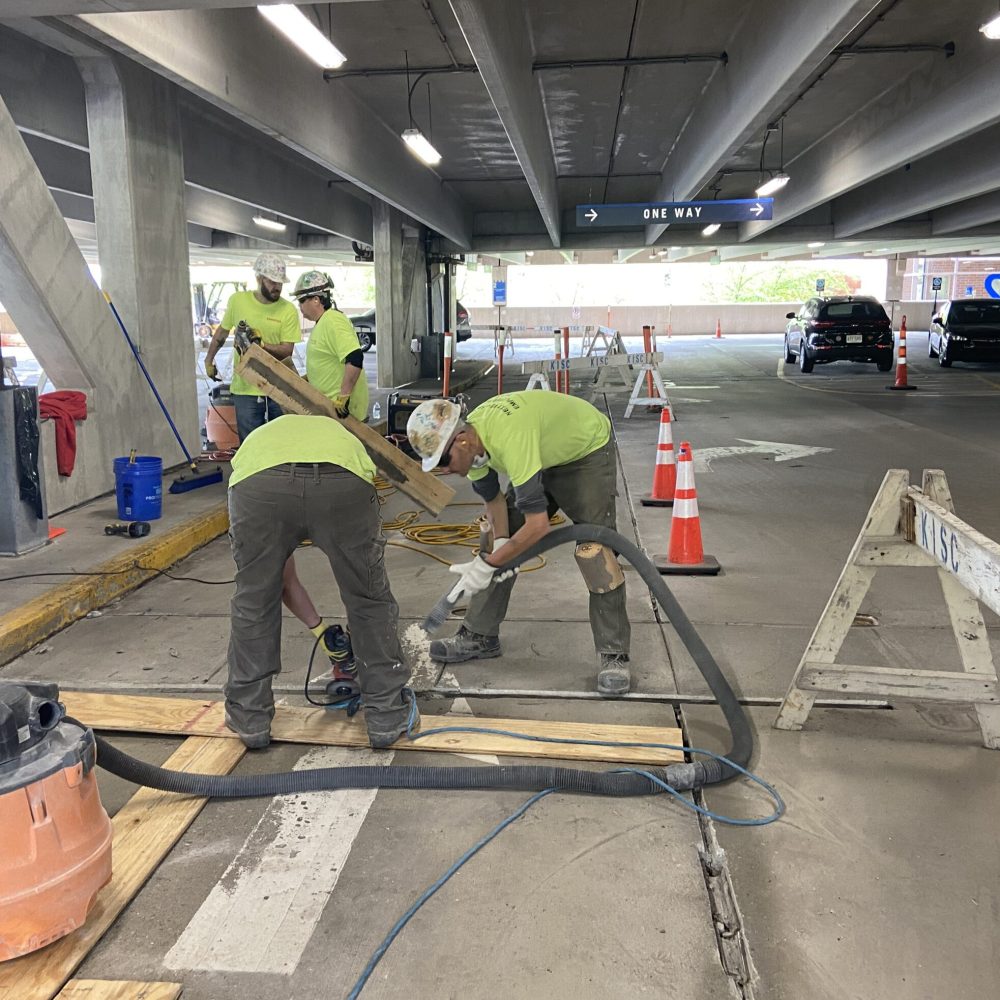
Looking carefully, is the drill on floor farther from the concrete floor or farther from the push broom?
the push broom

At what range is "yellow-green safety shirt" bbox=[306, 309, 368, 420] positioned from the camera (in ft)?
22.7

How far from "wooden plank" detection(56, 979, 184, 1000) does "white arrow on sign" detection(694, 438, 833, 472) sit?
872 cm

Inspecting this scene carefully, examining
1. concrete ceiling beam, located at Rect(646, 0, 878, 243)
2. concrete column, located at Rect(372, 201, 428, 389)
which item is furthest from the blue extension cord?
concrete column, located at Rect(372, 201, 428, 389)

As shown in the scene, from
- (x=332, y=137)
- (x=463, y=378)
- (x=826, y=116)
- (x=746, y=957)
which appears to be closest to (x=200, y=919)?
(x=746, y=957)

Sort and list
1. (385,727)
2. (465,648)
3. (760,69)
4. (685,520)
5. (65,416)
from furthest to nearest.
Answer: (760,69) → (65,416) → (685,520) → (465,648) → (385,727)

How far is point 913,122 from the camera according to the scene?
13367mm

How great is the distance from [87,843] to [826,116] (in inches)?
653

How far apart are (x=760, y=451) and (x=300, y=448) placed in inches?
346

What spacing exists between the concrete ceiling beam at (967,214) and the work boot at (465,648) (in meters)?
22.4

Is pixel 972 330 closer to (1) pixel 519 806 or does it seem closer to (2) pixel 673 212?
(2) pixel 673 212

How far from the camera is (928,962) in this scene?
8.57 ft

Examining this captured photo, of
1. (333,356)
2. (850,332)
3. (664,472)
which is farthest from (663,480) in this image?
(850,332)

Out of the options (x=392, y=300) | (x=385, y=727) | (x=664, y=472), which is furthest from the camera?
(x=392, y=300)

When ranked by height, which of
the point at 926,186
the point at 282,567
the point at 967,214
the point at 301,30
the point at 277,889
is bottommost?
the point at 277,889
